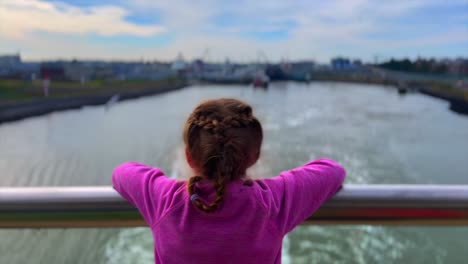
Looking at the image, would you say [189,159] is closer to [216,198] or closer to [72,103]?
[216,198]

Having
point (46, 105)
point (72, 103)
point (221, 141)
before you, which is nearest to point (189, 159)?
point (221, 141)

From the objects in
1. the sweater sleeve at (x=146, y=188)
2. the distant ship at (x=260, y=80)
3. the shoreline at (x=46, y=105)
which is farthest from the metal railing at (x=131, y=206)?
the distant ship at (x=260, y=80)

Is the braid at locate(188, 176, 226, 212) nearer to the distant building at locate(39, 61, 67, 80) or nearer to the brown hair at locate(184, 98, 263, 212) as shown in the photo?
the brown hair at locate(184, 98, 263, 212)

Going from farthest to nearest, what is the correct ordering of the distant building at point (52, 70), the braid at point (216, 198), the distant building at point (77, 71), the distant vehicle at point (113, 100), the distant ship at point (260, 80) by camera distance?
the distant ship at point (260, 80), the distant vehicle at point (113, 100), the distant building at point (77, 71), the distant building at point (52, 70), the braid at point (216, 198)

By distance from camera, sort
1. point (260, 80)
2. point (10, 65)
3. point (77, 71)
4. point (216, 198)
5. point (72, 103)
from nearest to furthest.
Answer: point (216, 198), point (10, 65), point (72, 103), point (77, 71), point (260, 80)

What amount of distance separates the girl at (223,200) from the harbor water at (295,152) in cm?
6

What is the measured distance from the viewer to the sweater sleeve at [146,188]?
416mm

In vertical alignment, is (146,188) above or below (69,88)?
above

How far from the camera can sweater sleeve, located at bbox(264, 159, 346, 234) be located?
0.41 m

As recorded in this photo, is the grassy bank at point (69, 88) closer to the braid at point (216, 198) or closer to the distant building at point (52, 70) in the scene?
the distant building at point (52, 70)

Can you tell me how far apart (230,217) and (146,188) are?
10 cm

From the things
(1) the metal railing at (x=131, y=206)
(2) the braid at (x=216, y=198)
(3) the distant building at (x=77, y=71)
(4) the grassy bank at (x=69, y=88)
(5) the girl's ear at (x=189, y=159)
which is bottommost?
(4) the grassy bank at (x=69, y=88)

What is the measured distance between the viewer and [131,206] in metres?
0.45

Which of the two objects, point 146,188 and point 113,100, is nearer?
point 146,188
